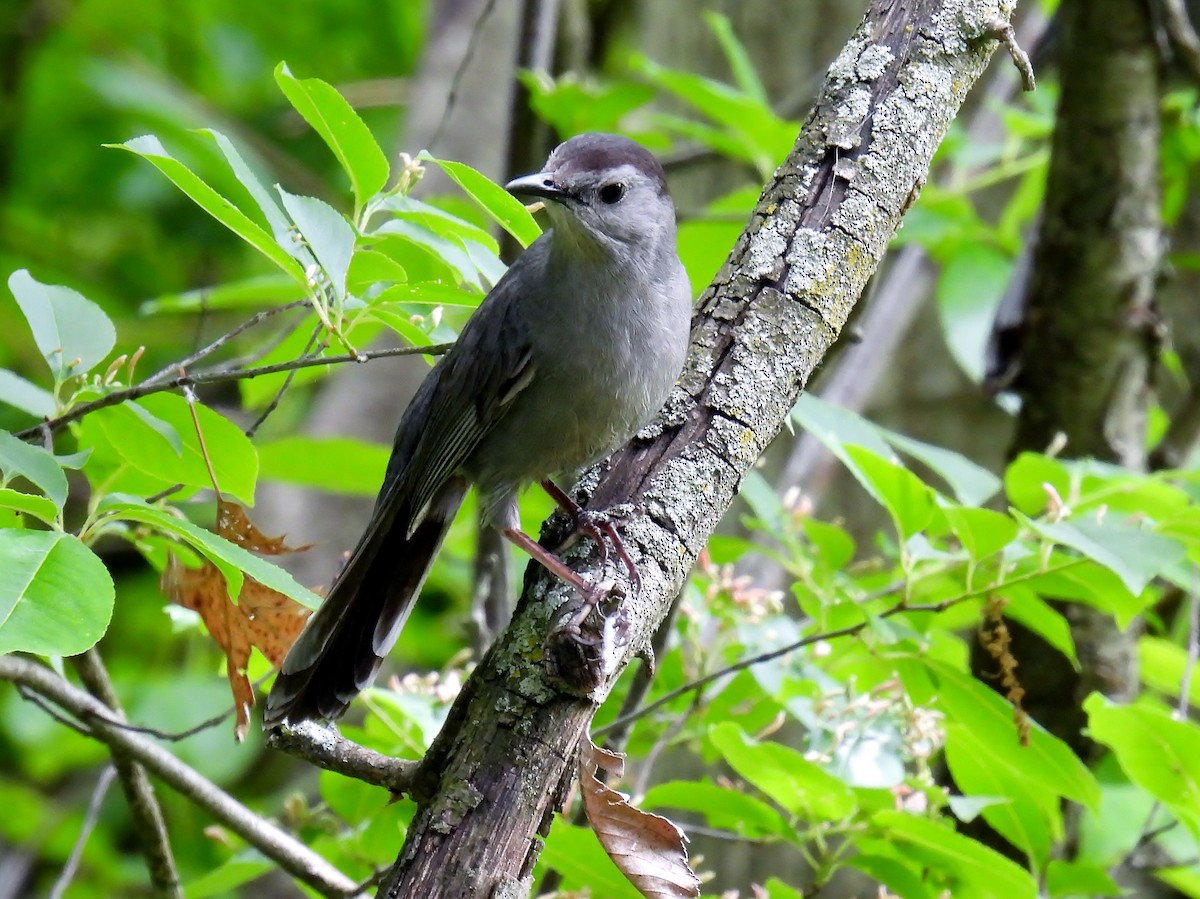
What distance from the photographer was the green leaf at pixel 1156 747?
2.17 metres

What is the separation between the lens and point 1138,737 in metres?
2.21

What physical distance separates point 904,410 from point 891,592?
2367mm

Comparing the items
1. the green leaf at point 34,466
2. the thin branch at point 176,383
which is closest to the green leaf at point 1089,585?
the thin branch at point 176,383

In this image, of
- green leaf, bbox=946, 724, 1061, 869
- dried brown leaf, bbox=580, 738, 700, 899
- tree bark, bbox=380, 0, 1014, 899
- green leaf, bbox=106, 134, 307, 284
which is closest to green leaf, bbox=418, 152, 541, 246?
green leaf, bbox=106, 134, 307, 284

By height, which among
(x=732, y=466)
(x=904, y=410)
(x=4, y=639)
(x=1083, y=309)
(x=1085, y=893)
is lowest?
(x=4, y=639)

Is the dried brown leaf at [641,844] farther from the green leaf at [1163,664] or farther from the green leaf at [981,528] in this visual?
the green leaf at [1163,664]

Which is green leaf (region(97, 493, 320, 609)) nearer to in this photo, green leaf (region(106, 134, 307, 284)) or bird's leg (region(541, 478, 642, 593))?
green leaf (region(106, 134, 307, 284))

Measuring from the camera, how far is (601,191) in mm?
2814

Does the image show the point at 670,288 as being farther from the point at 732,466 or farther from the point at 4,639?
the point at 4,639

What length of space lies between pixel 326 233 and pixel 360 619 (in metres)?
1.06

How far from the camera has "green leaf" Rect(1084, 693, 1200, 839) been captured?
7.12 ft

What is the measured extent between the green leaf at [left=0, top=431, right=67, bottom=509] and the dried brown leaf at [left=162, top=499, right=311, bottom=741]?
0.45 m

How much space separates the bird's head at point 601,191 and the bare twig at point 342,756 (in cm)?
123

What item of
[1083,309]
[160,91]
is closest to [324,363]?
[1083,309]
